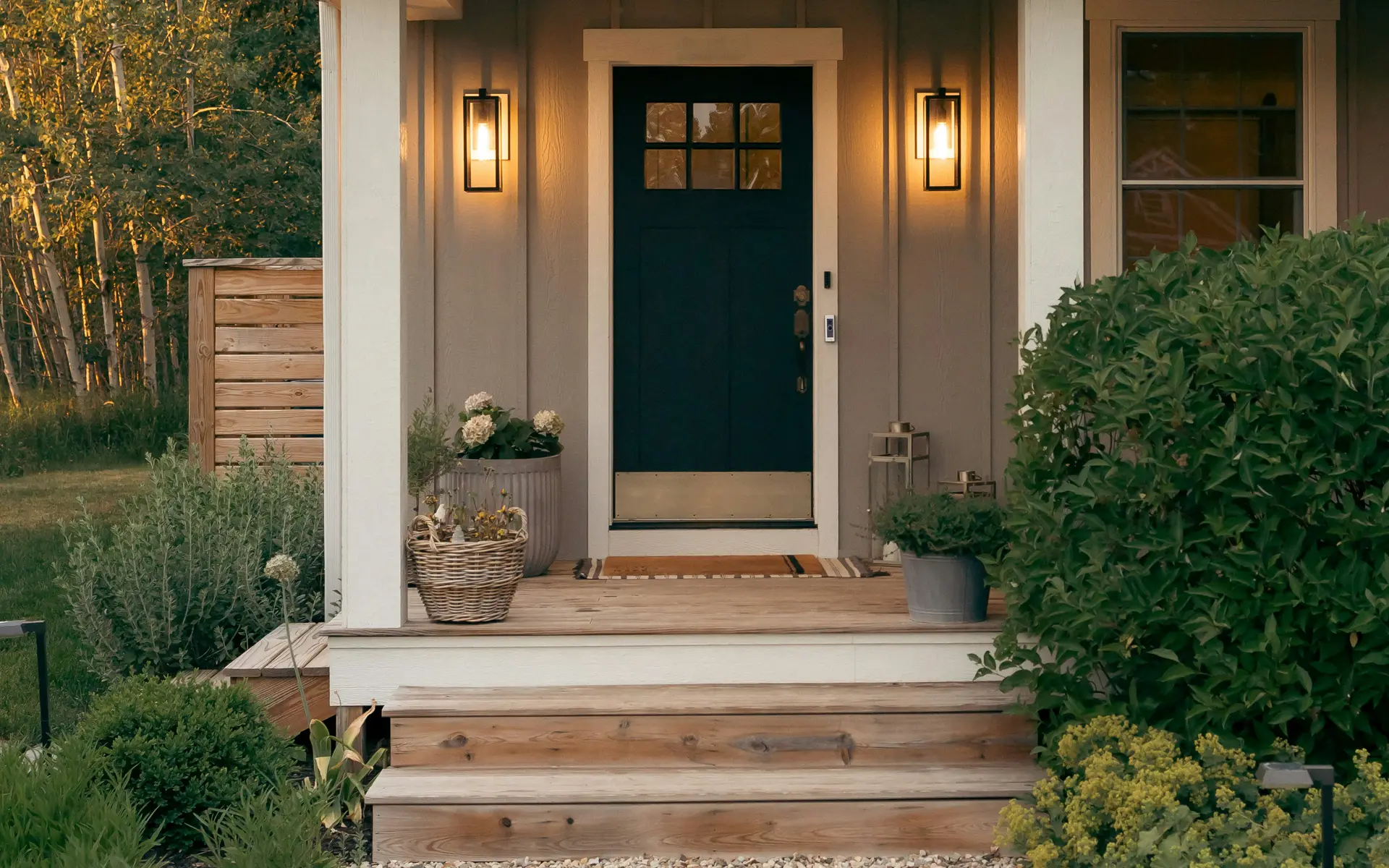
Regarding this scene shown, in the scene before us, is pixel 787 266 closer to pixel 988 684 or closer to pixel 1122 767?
pixel 988 684

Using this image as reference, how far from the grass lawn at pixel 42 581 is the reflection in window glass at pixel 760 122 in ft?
11.2

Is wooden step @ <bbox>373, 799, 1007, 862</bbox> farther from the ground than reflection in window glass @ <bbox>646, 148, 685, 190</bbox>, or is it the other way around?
reflection in window glass @ <bbox>646, 148, 685, 190</bbox>

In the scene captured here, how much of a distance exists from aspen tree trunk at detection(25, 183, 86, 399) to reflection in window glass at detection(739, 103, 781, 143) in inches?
366

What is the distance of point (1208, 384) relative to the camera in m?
3.09

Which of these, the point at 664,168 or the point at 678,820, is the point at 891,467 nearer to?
the point at 664,168

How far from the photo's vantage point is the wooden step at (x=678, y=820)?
11.1 ft

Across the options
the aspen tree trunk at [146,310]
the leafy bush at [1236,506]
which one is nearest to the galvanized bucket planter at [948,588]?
the leafy bush at [1236,506]

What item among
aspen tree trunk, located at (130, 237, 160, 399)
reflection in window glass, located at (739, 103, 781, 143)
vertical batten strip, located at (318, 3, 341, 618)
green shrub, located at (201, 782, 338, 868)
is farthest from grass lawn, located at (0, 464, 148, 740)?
reflection in window glass, located at (739, 103, 781, 143)

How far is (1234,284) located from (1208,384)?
0.27m

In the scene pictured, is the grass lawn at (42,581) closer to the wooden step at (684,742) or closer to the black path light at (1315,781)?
the wooden step at (684,742)

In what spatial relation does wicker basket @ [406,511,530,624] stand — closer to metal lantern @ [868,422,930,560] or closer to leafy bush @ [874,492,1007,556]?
leafy bush @ [874,492,1007,556]

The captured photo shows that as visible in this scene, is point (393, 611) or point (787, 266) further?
point (787, 266)

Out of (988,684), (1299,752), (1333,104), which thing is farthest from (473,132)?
(1299,752)

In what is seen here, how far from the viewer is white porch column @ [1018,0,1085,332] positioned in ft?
12.5
